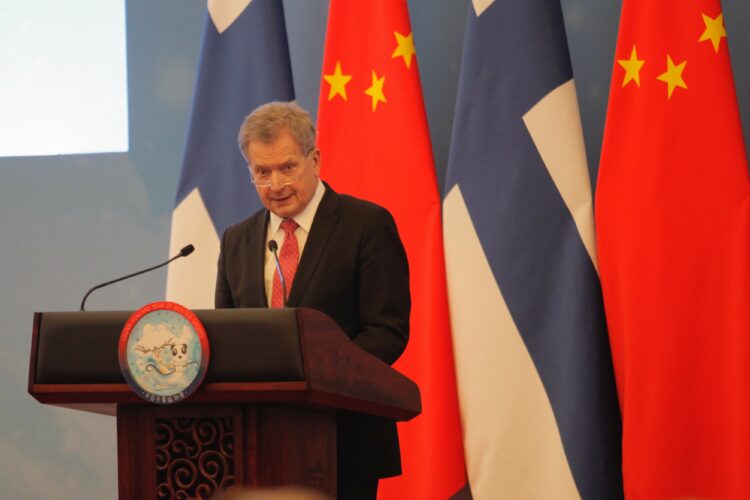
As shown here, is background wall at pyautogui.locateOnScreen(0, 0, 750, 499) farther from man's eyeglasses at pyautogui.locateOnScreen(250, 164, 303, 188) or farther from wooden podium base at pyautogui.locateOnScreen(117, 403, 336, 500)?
wooden podium base at pyautogui.locateOnScreen(117, 403, 336, 500)

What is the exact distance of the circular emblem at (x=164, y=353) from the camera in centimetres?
156

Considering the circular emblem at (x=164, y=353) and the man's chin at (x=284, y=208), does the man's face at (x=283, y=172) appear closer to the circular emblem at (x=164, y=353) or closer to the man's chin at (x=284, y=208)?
the man's chin at (x=284, y=208)

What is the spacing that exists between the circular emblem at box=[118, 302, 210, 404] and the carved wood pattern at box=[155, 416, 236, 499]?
0.12 metres

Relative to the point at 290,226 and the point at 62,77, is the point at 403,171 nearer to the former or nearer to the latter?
the point at 290,226

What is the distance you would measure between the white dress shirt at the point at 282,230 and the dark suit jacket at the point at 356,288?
0.05 feet

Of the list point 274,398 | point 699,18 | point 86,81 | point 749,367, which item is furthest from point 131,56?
point 274,398

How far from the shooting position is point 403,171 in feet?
11.2

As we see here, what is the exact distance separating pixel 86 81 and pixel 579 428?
2288mm

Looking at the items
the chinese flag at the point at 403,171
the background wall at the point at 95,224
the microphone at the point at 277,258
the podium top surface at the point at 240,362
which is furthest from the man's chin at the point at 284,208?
the background wall at the point at 95,224

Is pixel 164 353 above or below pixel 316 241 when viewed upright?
below

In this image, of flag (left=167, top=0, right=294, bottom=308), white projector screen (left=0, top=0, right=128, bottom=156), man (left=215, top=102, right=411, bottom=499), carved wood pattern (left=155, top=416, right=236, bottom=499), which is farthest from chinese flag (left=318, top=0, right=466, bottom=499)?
carved wood pattern (left=155, top=416, right=236, bottom=499)

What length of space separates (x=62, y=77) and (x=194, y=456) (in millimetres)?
2776

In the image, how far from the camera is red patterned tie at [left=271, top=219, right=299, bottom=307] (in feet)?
6.67

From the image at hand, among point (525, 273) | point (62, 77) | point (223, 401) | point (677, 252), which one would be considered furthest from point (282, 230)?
point (62, 77)
